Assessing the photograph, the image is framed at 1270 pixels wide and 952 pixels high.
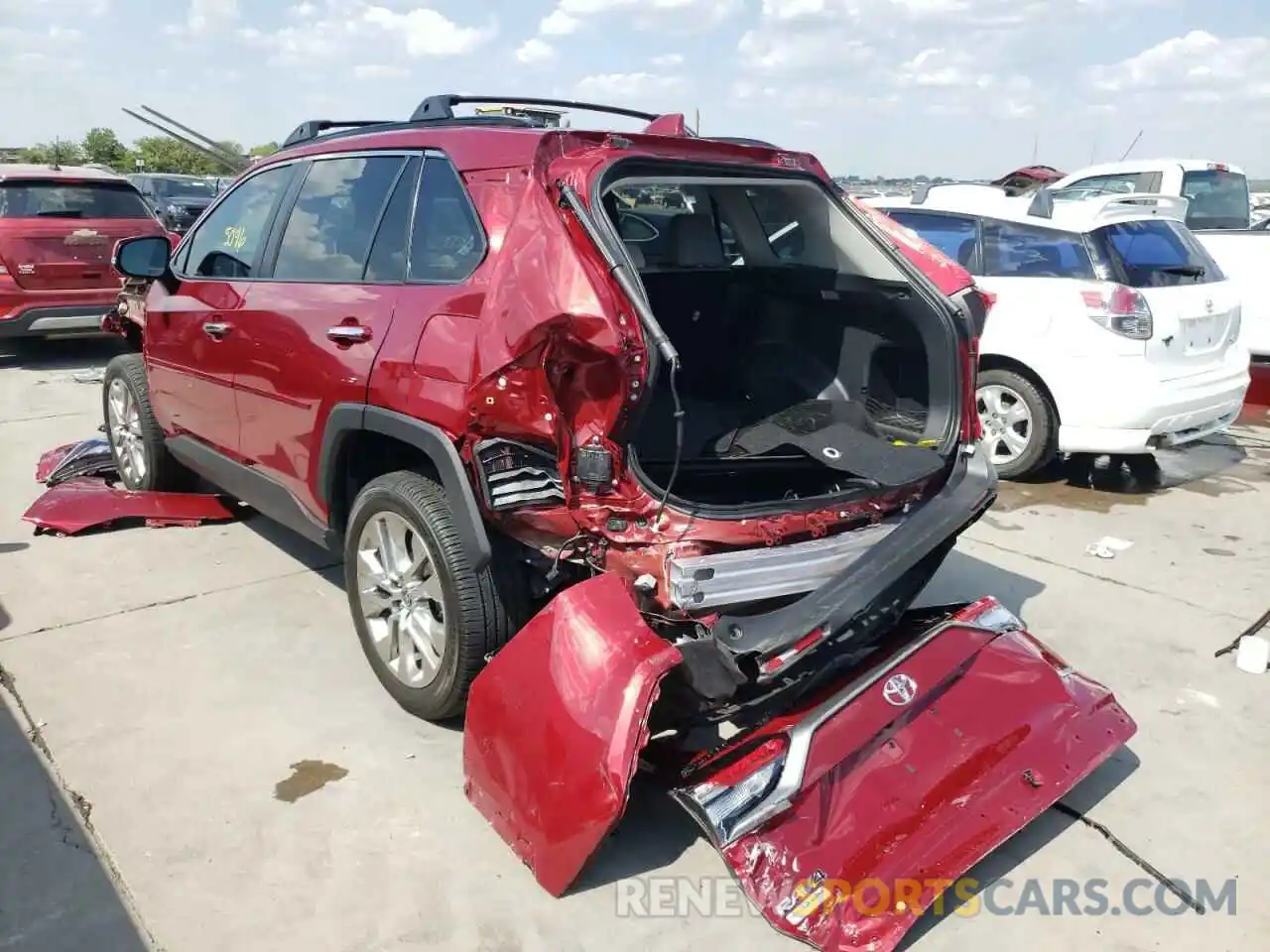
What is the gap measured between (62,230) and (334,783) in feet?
26.6

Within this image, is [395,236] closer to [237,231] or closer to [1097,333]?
[237,231]

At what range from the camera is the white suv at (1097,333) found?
18.6 ft

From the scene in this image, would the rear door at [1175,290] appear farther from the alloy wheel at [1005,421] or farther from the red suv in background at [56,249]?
the red suv in background at [56,249]

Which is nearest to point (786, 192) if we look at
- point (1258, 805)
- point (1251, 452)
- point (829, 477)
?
point (829, 477)

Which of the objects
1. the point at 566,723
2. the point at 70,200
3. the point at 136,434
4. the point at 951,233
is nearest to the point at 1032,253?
the point at 951,233

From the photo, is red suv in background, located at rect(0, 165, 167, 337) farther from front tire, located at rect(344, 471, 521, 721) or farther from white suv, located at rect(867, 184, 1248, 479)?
white suv, located at rect(867, 184, 1248, 479)

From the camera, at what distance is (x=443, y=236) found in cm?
309

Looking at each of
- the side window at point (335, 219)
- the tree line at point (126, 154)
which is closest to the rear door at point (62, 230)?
the side window at point (335, 219)

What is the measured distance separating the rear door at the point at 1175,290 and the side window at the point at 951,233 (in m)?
0.82

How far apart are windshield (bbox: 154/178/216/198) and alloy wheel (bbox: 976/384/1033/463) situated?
54.8 ft

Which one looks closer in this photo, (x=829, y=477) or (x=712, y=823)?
(x=712, y=823)

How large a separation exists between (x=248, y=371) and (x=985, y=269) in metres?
4.61

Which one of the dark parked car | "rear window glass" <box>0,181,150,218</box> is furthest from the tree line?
"rear window glass" <box>0,181,150,218</box>

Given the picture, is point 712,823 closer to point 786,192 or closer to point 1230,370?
point 786,192
